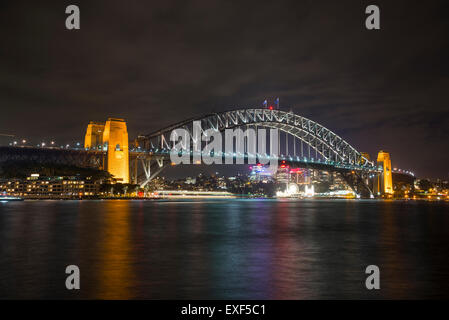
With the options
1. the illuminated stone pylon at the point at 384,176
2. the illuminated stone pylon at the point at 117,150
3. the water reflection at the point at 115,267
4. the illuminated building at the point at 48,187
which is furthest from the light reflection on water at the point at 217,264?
the illuminated stone pylon at the point at 384,176

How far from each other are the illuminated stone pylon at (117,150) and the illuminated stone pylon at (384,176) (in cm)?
5483

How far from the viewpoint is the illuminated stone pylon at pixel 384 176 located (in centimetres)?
9056

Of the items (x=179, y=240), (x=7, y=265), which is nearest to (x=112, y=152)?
(x=179, y=240)

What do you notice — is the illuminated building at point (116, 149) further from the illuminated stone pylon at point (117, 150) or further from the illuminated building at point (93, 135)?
the illuminated building at point (93, 135)

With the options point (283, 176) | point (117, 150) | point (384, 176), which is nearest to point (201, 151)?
point (117, 150)

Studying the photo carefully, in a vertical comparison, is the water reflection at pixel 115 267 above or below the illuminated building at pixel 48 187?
below

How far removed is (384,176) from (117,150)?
186 feet

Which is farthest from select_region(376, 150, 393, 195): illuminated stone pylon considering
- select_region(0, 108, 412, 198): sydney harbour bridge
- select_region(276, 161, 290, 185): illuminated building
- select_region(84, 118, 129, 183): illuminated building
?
select_region(84, 118, 129, 183): illuminated building

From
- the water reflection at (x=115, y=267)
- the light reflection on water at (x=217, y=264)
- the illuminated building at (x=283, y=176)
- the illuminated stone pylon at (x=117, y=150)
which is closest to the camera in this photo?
the water reflection at (x=115, y=267)

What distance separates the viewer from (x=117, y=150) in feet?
195

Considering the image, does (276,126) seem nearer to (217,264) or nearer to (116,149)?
(116,149)

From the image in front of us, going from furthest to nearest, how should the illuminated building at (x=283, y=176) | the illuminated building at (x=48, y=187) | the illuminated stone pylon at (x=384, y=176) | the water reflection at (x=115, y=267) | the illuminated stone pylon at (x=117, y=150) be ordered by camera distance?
the illuminated building at (x=283, y=176)
the illuminated stone pylon at (x=384, y=176)
the illuminated building at (x=48, y=187)
the illuminated stone pylon at (x=117, y=150)
the water reflection at (x=115, y=267)
